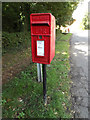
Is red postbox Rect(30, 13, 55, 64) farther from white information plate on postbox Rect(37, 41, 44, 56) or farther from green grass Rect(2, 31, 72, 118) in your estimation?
green grass Rect(2, 31, 72, 118)

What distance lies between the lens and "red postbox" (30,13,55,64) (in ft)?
5.78

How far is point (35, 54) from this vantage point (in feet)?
6.99

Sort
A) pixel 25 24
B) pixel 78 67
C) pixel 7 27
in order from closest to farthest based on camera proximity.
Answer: pixel 78 67
pixel 25 24
pixel 7 27

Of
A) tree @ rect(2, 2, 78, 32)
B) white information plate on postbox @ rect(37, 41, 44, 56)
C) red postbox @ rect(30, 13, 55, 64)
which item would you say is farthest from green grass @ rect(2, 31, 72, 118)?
tree @ rect(2, 2, 78, 32)

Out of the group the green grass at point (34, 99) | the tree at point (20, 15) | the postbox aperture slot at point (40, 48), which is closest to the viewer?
the postbox aperture slot at point (40, 48)

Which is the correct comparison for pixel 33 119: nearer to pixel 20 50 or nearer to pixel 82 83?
pixel 82 83

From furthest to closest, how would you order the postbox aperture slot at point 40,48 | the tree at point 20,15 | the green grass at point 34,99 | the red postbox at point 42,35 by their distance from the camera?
the tree at point 20,15 < the green grass at point 34,99 < the postbox aperture slot at point 40,48 < the red postbox at point 42,35

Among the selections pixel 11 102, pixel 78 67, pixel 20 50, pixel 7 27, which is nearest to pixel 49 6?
pixel 20 50

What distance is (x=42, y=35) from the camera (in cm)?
188

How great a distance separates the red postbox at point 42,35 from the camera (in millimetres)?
1762

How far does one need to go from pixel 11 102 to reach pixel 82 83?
2.43m

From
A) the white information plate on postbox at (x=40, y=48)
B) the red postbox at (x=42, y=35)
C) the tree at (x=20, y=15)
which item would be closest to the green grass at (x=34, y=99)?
the red postbox at (x=42, y=35)

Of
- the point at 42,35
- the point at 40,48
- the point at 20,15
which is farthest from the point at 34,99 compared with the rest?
the point at 20,15

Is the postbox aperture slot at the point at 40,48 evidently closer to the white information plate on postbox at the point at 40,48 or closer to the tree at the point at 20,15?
the white information plate on postbox at the point at 40,48
